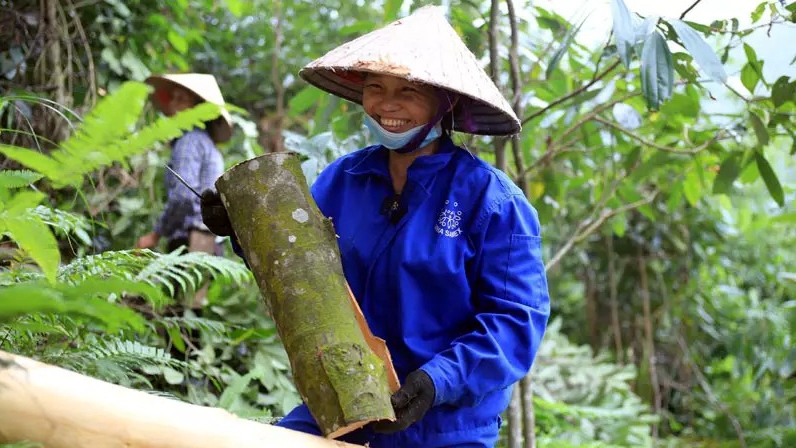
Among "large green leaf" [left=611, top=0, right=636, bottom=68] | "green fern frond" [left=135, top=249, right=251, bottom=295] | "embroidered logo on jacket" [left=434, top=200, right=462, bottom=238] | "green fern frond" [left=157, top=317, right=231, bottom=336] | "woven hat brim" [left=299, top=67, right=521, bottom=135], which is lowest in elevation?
"green fern frond" [left=157, top=317, right=231, bottom=336]

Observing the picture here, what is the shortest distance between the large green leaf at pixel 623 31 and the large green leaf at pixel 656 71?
90mm

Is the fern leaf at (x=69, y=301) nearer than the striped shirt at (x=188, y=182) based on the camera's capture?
Yes

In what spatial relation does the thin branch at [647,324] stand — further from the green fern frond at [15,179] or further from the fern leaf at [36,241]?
the fern leaf at [36,241]

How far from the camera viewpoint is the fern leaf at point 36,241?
1456mm

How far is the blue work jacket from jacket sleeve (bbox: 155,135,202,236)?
221cm

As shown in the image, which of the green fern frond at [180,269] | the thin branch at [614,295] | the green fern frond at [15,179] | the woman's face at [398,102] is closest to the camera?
the green fern frond at [15,179]

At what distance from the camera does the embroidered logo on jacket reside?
7.41 ft

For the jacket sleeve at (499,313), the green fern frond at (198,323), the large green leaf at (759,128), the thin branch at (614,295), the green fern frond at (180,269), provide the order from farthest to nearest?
the thin branch at (614,295) < the large green leaf at (759,128) < the green fern frond at (198,323) < the green fern frond at (180,269) < the jacket sleeve at (499,313)

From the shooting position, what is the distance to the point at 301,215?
2127 mm

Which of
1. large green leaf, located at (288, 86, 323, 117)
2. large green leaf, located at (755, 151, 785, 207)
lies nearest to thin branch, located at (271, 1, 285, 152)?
large green leaf, located at (288, 86, 323, 117)

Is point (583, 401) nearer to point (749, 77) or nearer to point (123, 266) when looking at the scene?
point (749, 77)

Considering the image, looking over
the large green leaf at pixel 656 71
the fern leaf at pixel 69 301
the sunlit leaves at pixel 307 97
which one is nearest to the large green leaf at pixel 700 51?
the large green leaf at pixel 656 71

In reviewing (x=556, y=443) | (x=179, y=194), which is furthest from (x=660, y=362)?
(x=179, y=194)

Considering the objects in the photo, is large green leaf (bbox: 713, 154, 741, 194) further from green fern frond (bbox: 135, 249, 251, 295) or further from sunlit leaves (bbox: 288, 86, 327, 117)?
green fern frond (bbox: 135, 249, 251, 295)
